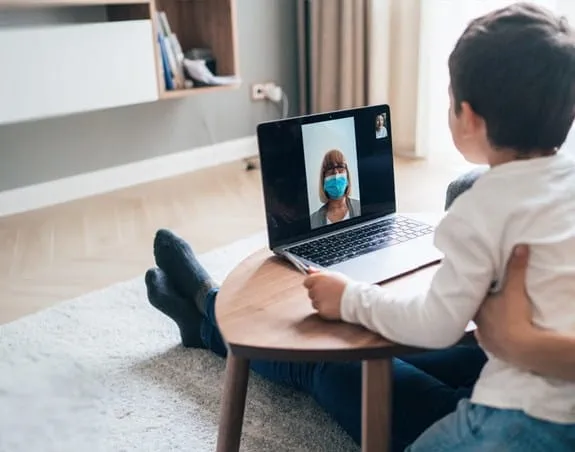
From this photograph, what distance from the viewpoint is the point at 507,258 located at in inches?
31.2

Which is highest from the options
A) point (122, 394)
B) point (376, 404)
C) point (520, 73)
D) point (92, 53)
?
point (520, 73)

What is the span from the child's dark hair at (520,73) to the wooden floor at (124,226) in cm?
155

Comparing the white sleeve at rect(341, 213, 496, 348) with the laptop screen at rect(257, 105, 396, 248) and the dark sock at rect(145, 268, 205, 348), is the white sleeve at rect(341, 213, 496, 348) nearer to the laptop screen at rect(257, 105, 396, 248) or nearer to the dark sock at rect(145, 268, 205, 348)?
the laptop screen at rect(257, 105, 396, 248)

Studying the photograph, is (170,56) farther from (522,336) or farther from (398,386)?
(522,336)

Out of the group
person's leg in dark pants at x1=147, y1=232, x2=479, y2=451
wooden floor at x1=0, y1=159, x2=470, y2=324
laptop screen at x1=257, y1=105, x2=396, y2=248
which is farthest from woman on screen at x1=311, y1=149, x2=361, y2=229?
wooden floor at x1=0, y1=159, x2=470, y2=324

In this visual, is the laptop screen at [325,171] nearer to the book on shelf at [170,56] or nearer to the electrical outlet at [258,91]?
the book on shelf at [170,56]

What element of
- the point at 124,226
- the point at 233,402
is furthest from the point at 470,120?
the point at 124,226

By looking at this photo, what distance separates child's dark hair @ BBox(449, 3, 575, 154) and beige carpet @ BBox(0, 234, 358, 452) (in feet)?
2.51

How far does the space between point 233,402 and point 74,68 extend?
5.92 ft

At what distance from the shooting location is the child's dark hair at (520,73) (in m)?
0.76

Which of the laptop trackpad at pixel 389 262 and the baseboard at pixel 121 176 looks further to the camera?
the baseboard at pixel 121 176

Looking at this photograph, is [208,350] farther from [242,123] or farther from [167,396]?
[242,123]

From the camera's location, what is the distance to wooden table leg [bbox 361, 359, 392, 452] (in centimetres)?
89

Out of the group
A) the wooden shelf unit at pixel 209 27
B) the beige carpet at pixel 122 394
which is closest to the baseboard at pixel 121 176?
the wooden shelf unit at pixel 209 27
